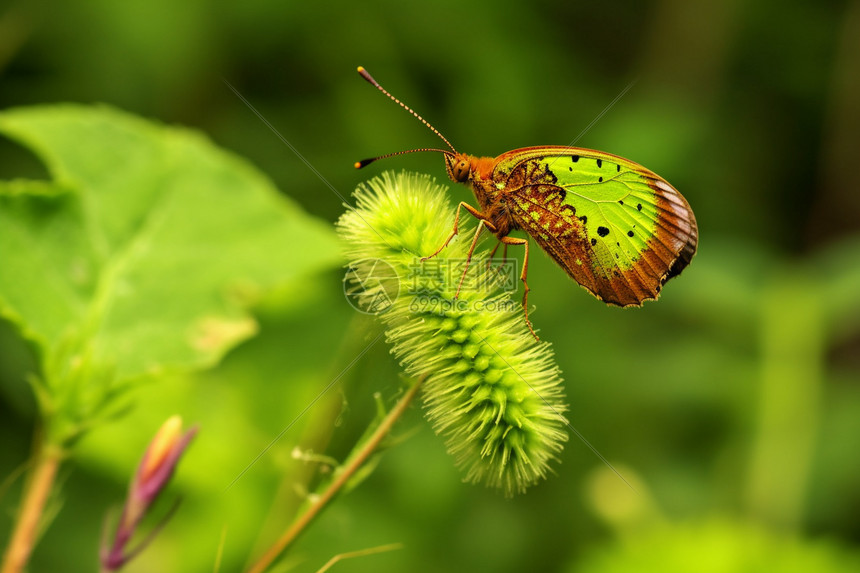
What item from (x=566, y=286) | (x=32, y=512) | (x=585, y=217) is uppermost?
(x=585, y=217)

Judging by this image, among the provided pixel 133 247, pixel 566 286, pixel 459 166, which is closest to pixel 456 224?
pixel 459 166

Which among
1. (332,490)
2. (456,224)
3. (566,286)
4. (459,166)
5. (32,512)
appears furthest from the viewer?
(566,286)

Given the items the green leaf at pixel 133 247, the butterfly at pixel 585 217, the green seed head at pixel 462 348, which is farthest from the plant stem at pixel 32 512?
the butterfly at pixel 585 217

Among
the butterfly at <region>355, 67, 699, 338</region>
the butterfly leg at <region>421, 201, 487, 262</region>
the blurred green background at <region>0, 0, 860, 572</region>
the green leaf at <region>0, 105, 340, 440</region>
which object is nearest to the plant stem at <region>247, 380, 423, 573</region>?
the butterfly leg at <region>421, 201, 487, 262</region>

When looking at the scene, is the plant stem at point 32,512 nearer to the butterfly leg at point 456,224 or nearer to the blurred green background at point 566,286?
the butterfly leg at point 456,224

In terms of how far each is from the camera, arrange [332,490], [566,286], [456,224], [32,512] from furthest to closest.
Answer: [566,286]
[456,224]
[32,512]
[332,490]

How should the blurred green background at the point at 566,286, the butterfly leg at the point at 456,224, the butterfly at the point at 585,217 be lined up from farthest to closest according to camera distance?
the blurred green background at the point at 566,286 → the butterfly at the point at 585,217 → the butterfly leg at the point at 456,224

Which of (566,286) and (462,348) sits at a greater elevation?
(462,348)

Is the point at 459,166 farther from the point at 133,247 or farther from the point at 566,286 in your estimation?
the point at 566,286
